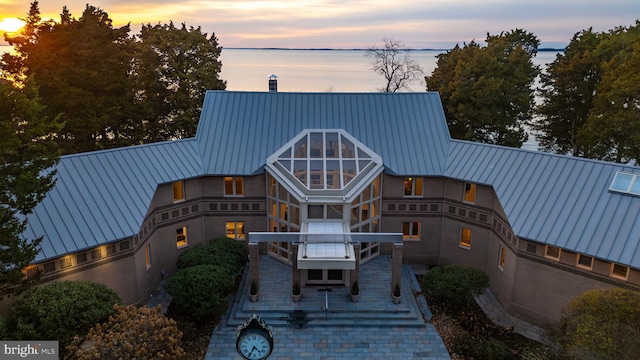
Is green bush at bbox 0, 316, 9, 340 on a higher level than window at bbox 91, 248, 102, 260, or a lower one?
lower

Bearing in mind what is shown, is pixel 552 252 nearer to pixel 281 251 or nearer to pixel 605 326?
pixel 605 326

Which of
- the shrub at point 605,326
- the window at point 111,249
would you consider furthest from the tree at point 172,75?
the shrub at point 605,326

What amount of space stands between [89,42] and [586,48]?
3948 centimetres

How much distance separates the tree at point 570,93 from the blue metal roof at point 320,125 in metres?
14.3

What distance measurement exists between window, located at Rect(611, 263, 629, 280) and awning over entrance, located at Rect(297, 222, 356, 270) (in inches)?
438

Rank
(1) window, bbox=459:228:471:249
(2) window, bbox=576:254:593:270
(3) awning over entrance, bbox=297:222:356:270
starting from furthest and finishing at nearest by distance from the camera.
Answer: (1) window, bbox=459:228:471:249 → (3) awning over entrance, bbox=297:222:356:270 → (2) window, bbox=576:254:593:270

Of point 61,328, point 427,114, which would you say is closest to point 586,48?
point 427,114

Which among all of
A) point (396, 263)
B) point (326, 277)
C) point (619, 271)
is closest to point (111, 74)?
point (326, 277)

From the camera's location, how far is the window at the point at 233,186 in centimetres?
2639

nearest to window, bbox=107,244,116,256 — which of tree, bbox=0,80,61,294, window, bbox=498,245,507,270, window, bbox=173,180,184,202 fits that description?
tree, bbox=0,80,61,294

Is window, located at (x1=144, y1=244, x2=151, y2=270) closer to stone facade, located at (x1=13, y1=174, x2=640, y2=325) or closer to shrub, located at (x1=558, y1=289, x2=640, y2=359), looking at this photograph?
stone facade, located at (x1=13, y1=174, x2=640, y2=325)

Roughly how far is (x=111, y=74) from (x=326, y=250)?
21028 mm

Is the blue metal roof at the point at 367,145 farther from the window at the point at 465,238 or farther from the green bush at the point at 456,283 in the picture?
the window at the point at 465,238

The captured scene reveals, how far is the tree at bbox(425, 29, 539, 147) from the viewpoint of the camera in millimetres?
35969
